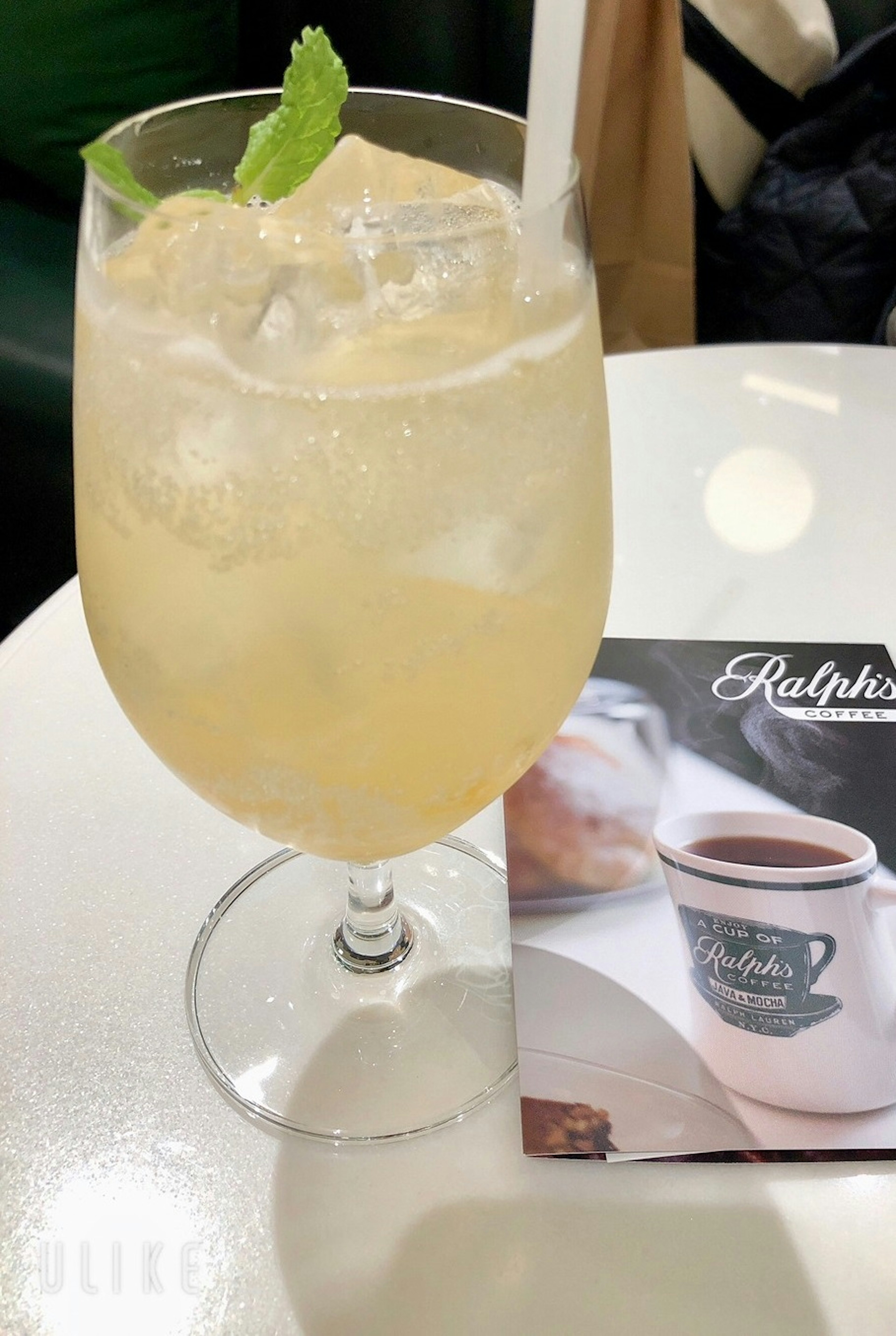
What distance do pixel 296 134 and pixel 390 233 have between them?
10cm

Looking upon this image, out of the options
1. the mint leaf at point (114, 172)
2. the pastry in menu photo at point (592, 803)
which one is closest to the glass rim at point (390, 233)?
the mint leaf at point (114, 172)

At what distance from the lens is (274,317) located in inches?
16.0

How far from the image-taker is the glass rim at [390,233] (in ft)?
1.27

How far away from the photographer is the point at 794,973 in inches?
21.9

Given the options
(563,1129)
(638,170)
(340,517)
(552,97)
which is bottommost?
(638,170)

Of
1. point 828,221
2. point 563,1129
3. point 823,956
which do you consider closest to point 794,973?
point 823,956

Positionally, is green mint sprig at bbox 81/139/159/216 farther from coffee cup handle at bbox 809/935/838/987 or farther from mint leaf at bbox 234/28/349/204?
coffee cup handle at bbox 809/935/838/987

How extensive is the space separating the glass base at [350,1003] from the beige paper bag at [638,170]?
129 cm

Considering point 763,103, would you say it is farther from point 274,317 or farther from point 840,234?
point 274,317

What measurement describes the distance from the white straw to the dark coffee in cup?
0.35m

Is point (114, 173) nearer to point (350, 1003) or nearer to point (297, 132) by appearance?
point (297, 132)

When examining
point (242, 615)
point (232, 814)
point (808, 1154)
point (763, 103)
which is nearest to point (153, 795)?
point (232, 814)

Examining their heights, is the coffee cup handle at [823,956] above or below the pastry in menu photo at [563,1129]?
above

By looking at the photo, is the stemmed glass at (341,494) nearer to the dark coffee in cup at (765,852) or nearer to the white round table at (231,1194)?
the white round table at (231,1194)
